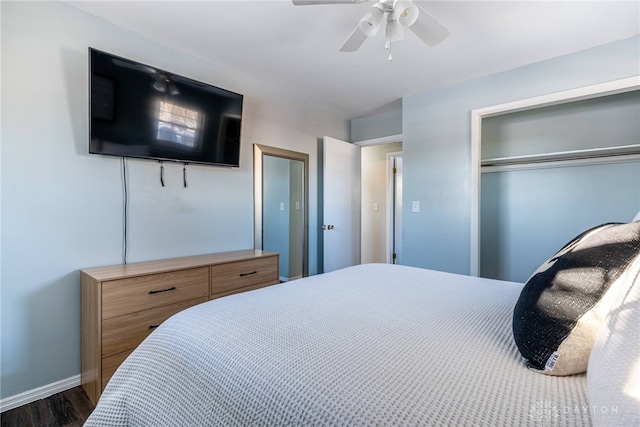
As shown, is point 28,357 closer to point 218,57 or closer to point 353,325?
point 353,325

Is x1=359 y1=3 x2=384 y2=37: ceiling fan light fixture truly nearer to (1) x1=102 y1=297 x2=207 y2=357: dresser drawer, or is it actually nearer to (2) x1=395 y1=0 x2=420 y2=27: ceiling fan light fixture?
(2) x1=395 y1=0 x2=420 y2=27: ceiling fan light fixture

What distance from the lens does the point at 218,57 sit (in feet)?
8.20

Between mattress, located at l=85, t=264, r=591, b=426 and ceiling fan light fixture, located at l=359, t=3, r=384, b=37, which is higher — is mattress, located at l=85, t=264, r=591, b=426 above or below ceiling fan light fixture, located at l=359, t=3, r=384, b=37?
below

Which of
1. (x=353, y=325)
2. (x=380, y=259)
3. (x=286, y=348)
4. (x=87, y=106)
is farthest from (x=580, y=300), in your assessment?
(x=380, y=259)

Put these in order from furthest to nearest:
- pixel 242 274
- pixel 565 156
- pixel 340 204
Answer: pixel 340 204 → pixel 565 156 → pixel 242 274

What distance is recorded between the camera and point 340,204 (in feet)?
12.5

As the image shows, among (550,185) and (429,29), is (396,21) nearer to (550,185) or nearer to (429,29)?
(429,29)

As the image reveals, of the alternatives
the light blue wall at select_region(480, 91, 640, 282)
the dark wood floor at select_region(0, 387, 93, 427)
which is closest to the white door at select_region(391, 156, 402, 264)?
the light blue wall at select_region(480, 91, 640, 282)

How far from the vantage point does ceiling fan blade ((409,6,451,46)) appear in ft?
5.40

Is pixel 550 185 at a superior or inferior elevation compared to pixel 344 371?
superior

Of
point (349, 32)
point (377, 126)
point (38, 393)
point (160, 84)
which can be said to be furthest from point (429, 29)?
point (38, 393)

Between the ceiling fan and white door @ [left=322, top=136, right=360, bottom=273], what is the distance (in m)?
1.87

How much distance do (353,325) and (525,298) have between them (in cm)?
51

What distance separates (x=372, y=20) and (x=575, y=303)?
163cm
